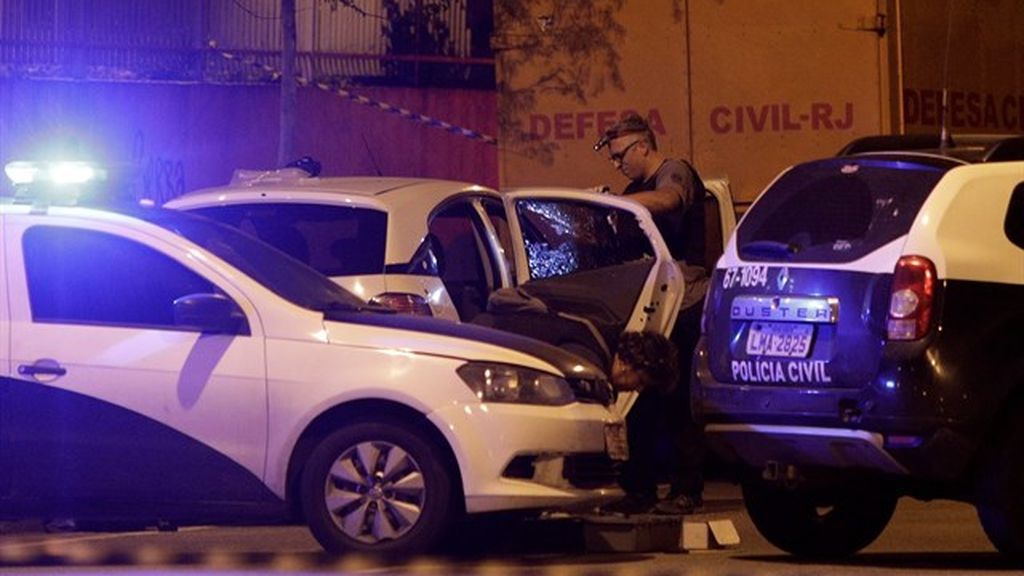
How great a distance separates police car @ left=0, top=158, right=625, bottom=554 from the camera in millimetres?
9141

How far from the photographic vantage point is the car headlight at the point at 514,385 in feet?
30.3

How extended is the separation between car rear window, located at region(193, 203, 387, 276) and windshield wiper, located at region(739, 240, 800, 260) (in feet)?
6.98

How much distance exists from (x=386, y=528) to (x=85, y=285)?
174 cm

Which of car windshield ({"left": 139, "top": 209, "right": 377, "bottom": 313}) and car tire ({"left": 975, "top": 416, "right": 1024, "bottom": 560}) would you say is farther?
car windshield ({"left": 139, "top": 209, "right": 377, "bottom": 313})

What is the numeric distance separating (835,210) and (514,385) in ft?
5.13

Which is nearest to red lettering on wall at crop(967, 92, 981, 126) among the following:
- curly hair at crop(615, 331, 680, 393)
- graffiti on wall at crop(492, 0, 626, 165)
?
graffiti on wall at crop(492, 0, 626, 165)

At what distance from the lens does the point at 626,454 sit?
32.1ft

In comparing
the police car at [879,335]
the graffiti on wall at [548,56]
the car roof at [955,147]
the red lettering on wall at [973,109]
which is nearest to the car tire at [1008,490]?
the police car at [879,335]

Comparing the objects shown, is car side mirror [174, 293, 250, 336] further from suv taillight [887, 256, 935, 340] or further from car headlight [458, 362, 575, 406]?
suv taillight [887, 256, 935, 340]

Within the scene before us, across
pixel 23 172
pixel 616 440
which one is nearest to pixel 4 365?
pixel 23 172

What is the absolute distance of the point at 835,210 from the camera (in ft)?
30.5

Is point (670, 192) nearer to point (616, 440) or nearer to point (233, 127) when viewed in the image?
point (616, 440)

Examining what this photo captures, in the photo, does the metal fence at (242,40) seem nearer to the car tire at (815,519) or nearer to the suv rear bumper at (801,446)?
the car tire at (815,519)

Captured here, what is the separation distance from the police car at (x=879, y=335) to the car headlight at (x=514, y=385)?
60cm
